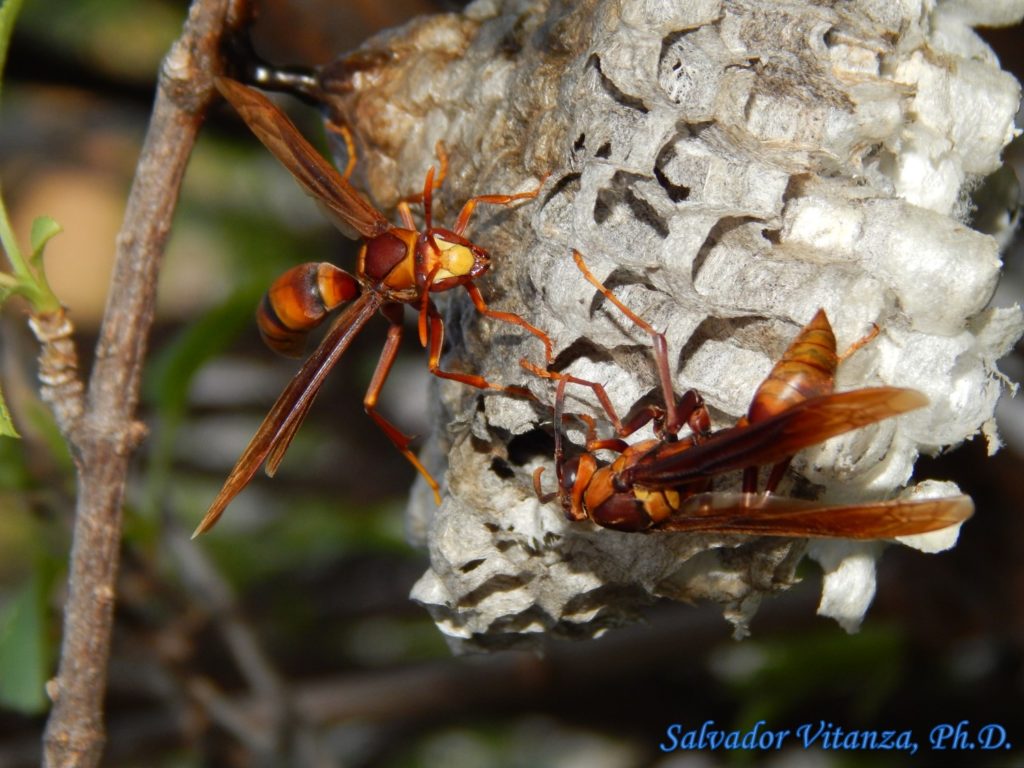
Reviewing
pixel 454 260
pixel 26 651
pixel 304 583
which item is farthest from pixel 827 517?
pixel 304 583

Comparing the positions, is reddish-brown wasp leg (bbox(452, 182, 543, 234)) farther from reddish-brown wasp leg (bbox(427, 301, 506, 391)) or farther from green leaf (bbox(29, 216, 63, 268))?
green leaf (bbox(29, 216, 63, 268))

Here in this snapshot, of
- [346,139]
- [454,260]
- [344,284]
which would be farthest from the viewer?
[344,284]

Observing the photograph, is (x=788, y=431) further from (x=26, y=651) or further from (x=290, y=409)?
(x=26, y=651)

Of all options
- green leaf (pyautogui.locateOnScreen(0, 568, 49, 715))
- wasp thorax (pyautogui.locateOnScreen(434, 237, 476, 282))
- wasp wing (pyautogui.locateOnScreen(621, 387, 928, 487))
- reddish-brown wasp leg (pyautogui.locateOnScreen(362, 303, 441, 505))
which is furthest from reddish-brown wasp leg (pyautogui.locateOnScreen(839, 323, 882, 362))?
green leaf (pyautogui.locateOnScreen(0, 568, 49, 715))

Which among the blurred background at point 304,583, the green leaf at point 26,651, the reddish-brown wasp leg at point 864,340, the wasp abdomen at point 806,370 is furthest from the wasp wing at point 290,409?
the reddish-brown wasp leg at point 864,340

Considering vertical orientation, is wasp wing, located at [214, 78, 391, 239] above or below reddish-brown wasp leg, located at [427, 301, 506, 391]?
above

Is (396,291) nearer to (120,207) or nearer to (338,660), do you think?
(338,660)

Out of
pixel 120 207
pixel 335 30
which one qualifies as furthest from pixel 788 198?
pixel 120 207
